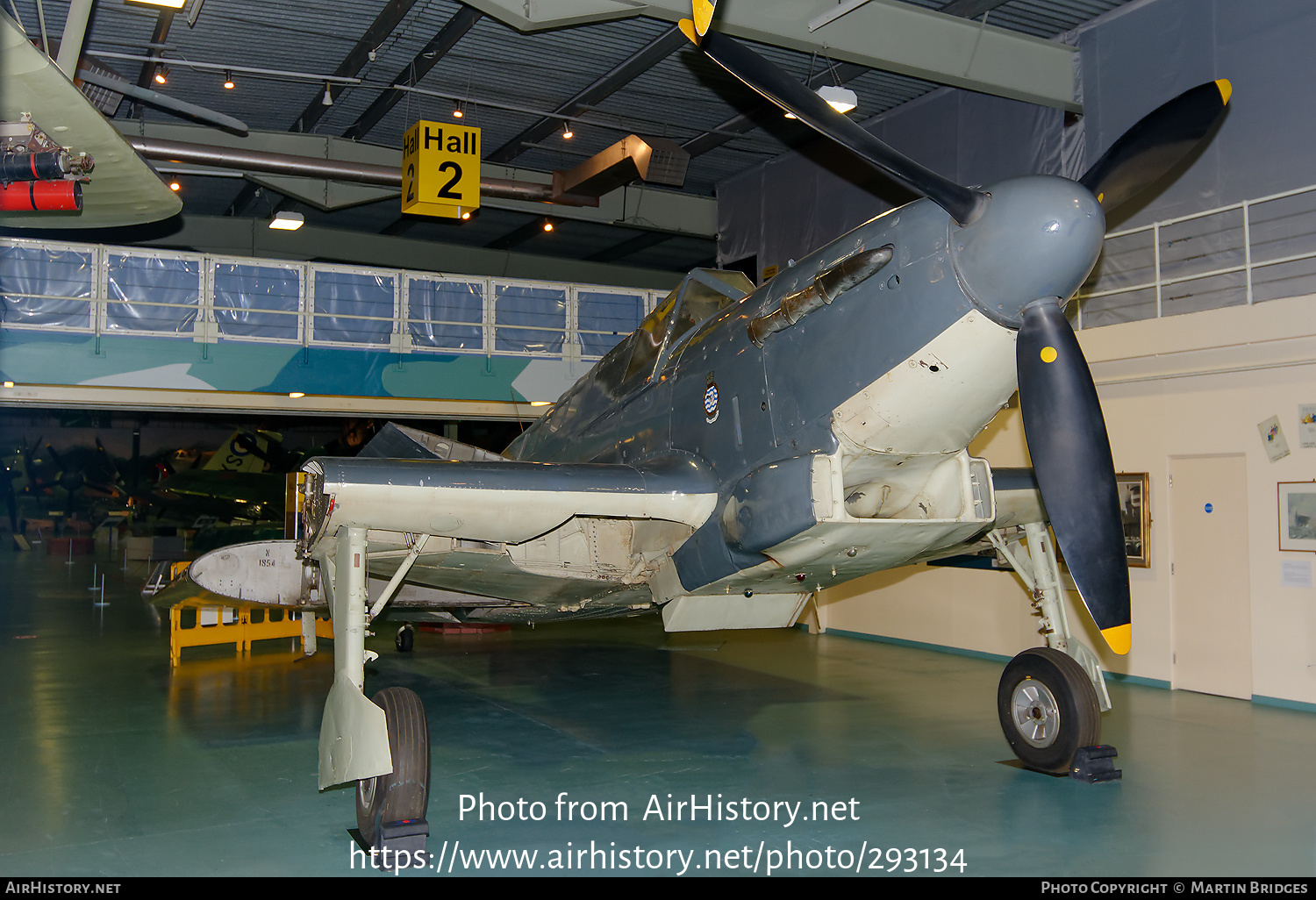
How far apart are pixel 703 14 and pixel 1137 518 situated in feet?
24.0

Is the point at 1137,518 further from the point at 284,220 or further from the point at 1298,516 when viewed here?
the point at 284,220

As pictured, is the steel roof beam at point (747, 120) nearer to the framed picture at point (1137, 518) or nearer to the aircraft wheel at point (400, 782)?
the framed picture at point (1137, 518)

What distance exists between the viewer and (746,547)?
527cm

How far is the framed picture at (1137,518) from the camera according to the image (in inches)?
370

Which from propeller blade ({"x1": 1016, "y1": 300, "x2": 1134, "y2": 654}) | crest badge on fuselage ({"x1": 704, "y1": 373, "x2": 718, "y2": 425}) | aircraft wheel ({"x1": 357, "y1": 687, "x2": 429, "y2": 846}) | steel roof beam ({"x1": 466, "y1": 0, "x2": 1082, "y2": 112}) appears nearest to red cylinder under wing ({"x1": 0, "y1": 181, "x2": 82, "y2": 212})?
steel roof beam ({"x1": 466, "y1": 0, "x2": 1082, "y2": 112})

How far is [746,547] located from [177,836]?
343 centimetres

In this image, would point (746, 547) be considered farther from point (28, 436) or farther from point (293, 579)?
point (28, 436)

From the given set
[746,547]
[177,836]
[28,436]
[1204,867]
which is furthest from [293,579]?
[28,436]

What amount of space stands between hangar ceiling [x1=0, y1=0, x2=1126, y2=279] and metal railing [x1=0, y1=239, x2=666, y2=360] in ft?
8.50

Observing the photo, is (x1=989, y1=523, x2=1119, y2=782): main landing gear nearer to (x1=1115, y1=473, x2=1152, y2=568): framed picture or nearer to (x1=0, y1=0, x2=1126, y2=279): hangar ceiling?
(x1=1115, y1=473, x2=1152, y2=568): framed picture

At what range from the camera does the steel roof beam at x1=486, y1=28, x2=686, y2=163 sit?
11.8m

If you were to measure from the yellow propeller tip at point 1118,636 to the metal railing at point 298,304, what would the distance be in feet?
34.3

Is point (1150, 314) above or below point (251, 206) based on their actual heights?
below

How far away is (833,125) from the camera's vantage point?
14.9ft
